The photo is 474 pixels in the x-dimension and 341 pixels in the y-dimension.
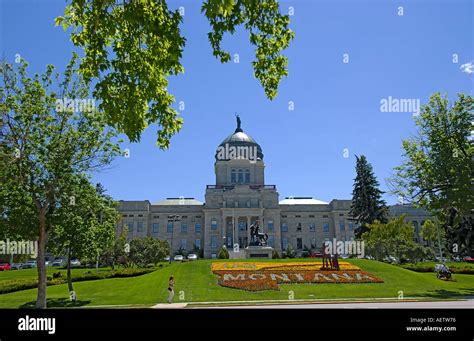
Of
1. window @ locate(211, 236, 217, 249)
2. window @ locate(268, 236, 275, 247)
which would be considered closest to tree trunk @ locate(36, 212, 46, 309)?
window @ locate(211, 236, 217, 249)

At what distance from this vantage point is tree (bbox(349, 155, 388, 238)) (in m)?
60.7

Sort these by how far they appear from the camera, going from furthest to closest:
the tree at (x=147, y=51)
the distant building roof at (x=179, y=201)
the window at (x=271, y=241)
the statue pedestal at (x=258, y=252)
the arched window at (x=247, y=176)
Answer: the arched window at (x=247, y=176), the distant building roof at (x=179, y=201), the window at (x=271, y=241), the statue pedestal at (x=258, y=252), the tree at (x=147, y=51)

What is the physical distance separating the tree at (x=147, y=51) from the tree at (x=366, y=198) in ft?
182

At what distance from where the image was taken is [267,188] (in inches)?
3676

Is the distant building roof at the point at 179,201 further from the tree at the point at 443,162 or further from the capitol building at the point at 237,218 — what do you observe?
the tree at the point at 443,162

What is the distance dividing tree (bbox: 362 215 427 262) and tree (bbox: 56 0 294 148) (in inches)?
1729

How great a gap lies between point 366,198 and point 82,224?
49545 mm

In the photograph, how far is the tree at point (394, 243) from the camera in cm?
4681

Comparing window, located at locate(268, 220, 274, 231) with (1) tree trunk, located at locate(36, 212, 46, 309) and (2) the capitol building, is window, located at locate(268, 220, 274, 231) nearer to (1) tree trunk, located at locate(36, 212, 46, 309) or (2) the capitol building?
(2) the capitol building

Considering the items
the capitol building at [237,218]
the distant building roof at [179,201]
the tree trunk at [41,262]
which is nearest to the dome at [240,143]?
the capitol building at [237,218]

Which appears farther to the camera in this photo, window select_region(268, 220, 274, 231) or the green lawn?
window select_region(268, 220, 274, 231)

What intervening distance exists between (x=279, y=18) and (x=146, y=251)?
44.5 meters
